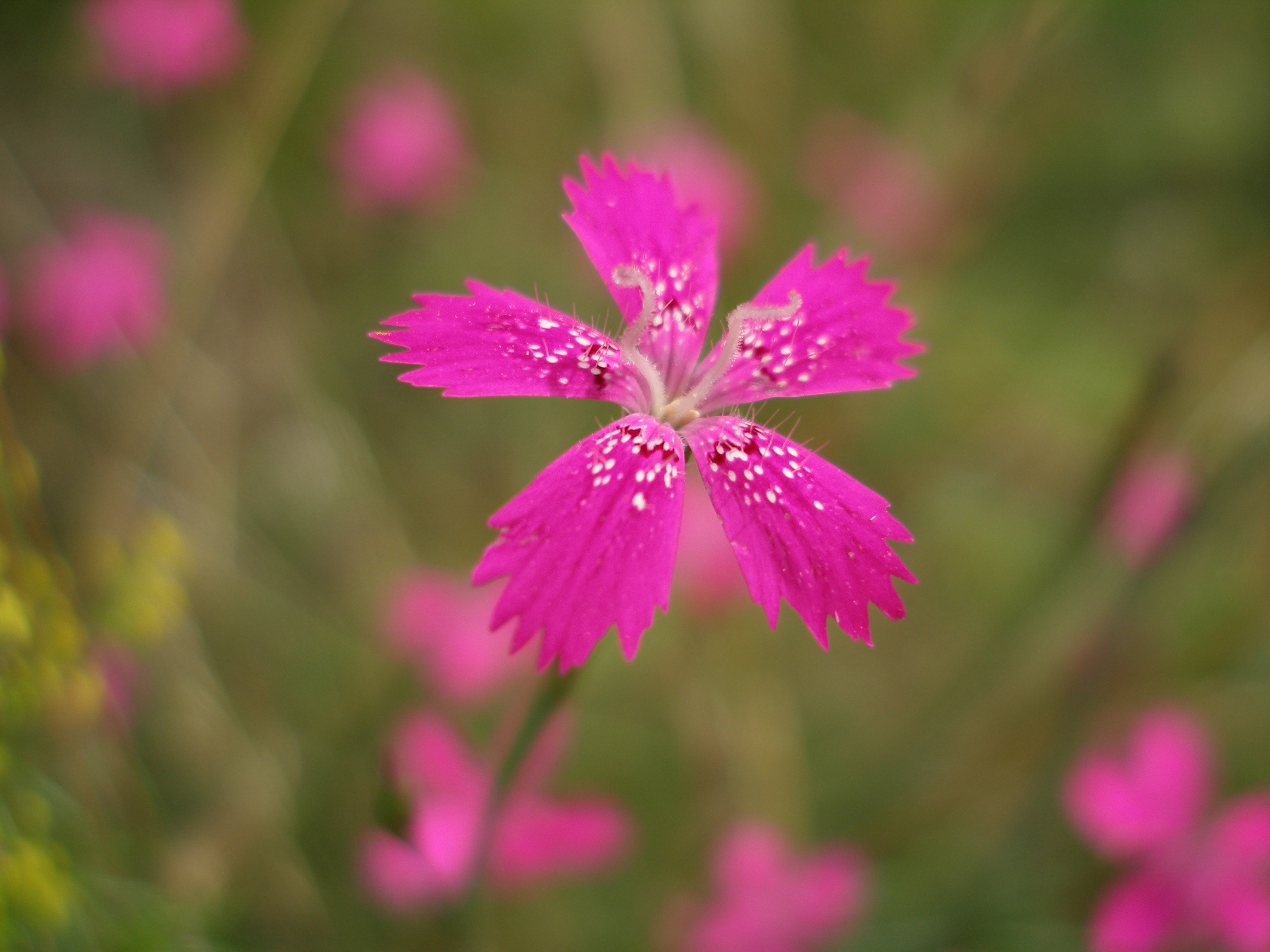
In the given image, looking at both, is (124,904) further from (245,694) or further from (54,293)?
(54,293)

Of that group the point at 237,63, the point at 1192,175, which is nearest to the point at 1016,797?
the point at 1192,175

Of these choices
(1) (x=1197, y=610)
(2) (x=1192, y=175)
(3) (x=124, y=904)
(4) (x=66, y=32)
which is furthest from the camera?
(2) (x=1192, y=175)

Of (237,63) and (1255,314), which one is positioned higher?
(237,63)

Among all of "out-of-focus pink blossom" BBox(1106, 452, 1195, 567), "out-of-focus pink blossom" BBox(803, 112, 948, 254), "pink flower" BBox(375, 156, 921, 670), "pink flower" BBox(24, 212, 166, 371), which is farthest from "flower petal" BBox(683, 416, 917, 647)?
"out-of-focus pink blossom" BBox(803, 112, 948, 254)

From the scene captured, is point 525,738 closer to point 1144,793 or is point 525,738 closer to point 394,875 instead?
point 394,875

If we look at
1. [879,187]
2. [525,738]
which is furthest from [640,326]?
[879,187]

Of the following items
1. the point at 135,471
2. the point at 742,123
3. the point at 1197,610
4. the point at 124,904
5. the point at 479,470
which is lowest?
the point at 124,904

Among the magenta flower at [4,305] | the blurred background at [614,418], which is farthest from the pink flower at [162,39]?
the magenta flower at [4,305]

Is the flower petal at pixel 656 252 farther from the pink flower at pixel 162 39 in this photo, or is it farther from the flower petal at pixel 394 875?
the pink flower at pixel 162 39
